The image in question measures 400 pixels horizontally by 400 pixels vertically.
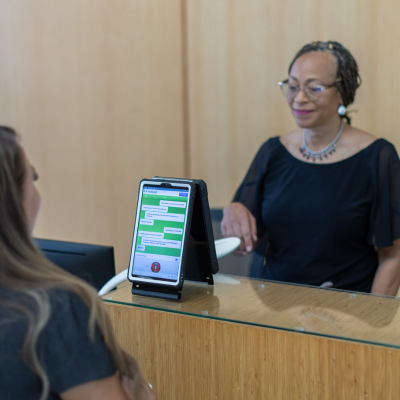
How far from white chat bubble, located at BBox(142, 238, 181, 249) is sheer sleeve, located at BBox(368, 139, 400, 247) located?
0.89 metres

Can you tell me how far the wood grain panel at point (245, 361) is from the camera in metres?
1.01

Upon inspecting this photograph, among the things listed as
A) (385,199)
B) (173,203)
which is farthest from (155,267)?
(385,199)

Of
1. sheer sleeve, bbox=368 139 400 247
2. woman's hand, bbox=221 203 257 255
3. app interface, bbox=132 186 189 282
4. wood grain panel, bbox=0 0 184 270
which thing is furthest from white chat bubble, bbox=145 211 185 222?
wood grain panel, bbox=0 0 184 270

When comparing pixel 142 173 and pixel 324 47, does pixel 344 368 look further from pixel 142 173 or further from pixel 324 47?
pixel 142 173

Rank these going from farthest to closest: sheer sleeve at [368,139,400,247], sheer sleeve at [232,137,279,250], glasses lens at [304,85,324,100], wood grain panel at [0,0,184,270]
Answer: wood grain panel at [0,0,184,270] → sheer sleeve at [232,137,279,250] → glasses lens at [304,85,324,100] → sheer sleeve at [368,139,400,247]

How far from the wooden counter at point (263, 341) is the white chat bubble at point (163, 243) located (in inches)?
5.2

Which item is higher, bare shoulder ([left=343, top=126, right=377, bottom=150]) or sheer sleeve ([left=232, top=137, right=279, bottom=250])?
bare shoulder ([left=343, top=126, right=377, bottom=150])

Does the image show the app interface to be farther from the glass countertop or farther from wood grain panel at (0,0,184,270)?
wood grain panel at (0,0,184,270)

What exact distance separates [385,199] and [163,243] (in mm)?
943

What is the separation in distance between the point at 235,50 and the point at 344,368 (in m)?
2.53

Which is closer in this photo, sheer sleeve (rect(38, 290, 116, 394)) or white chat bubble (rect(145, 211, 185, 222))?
sheer sleeve (rect(38, 290, 116, 394))

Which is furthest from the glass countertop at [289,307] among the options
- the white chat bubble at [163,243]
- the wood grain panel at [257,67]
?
the wood grain panel at [257,67]

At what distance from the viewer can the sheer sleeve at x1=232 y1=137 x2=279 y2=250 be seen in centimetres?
210

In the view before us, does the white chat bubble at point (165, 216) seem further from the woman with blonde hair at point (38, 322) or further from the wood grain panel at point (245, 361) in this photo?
the woman with blonde hair at point (38, 322)
